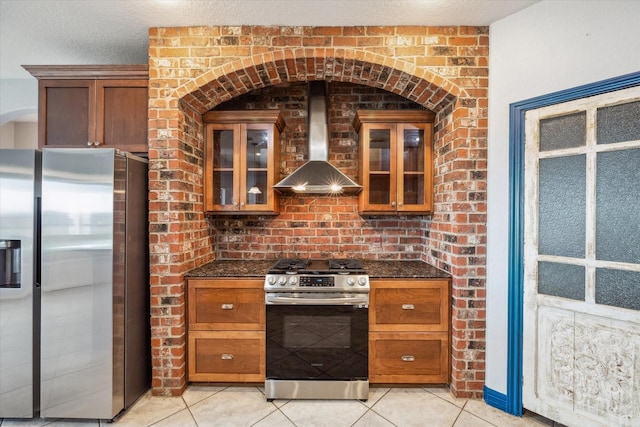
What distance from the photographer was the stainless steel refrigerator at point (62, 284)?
1.93 m

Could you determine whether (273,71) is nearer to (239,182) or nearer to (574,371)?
(239,182)

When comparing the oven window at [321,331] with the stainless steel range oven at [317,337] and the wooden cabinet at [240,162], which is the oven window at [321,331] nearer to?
the stainless steel range oven at [317,337]

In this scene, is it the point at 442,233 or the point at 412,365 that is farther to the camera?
the point at 442,233

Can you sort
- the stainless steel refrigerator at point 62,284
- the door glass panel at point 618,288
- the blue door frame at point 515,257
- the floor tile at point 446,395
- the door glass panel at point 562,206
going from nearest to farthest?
the door glass panel at point 618,288 < the door glass panel at point 562,206 < the stainless steel refrigerator at point 62,284 < the blue door frame at point 515,257 < the floor tile at point 446,395

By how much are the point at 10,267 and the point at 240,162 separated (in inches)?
68.1

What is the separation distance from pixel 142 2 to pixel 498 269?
311 cm

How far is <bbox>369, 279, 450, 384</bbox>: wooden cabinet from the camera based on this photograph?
2305mm

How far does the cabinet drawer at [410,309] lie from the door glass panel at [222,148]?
1.70m

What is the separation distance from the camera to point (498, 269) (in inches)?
85.1

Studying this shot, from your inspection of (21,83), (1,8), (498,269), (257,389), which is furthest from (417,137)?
(21,83)

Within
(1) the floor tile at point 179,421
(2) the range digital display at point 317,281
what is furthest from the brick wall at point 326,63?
(2) the range digital display at point 317,281

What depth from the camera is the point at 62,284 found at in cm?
194

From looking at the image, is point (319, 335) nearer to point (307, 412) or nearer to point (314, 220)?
point (307, 412)

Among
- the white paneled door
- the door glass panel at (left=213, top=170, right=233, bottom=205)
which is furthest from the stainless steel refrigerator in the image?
the white paneled door
